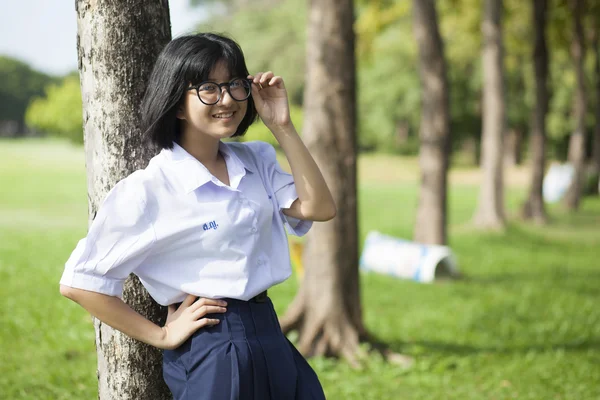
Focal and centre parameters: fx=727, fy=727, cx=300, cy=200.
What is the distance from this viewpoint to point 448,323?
7.07 metres

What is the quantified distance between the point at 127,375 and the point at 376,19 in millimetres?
13868

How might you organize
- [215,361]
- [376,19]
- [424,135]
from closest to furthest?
1. [215,361]
2. [424,135]
3. [376,19]

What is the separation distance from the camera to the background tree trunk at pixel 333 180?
5.46 m

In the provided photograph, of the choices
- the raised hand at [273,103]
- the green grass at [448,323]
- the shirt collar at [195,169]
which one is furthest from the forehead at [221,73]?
the green grass at [448,323]

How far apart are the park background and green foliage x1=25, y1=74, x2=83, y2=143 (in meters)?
0.06

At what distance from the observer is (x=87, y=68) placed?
2.47 meters

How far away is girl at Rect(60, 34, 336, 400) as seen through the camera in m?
2.00

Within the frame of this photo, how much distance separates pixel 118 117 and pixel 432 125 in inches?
310

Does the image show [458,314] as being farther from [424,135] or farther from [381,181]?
[381,181]

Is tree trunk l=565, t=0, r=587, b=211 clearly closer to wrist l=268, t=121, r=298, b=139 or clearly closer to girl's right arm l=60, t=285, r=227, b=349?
wrist l=268, t=121, r=298, b=139

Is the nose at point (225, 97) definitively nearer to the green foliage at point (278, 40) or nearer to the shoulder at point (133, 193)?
the shoulder at point (133, 193)

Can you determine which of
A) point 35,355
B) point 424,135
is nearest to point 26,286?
point 35,355

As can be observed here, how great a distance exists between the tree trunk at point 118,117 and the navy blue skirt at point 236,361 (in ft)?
1.13

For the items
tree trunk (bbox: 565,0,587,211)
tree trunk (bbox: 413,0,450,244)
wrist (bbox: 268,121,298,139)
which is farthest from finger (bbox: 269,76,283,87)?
tree trunk (bbox: 565,0,587,211)
